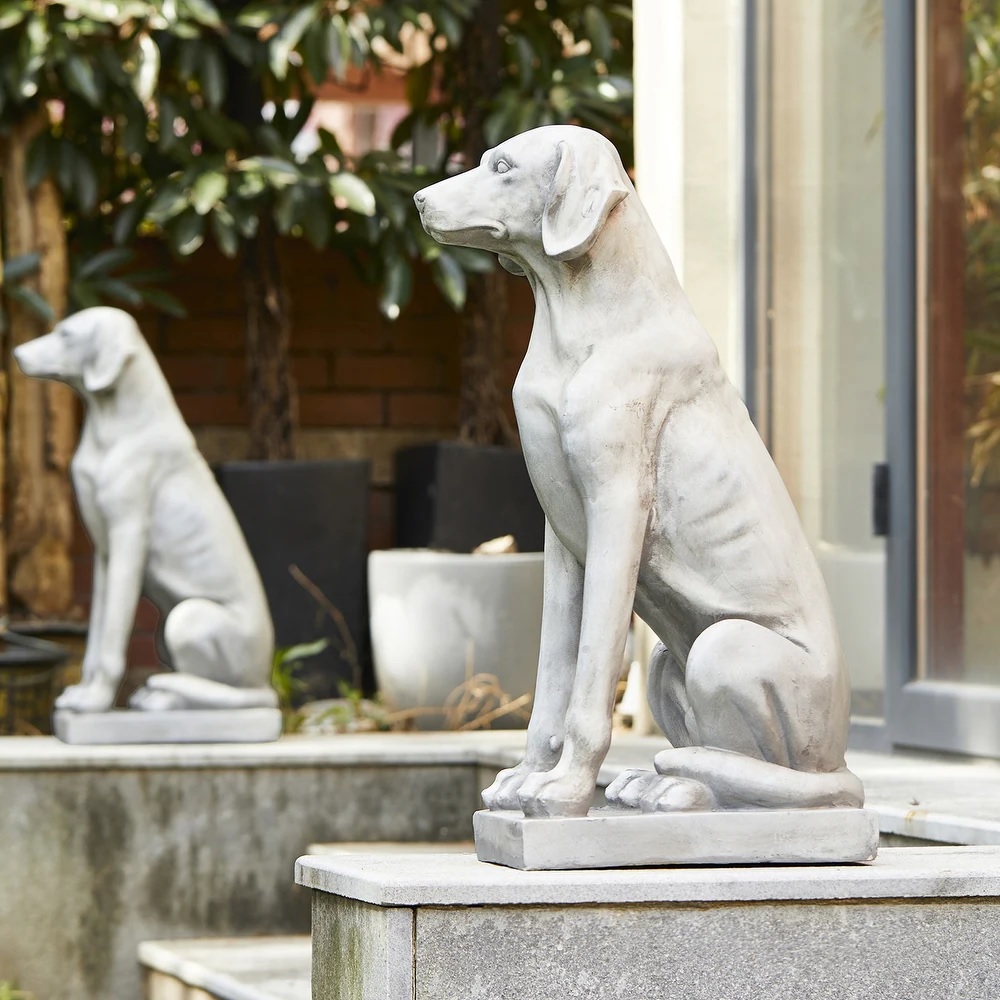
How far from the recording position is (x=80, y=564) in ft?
22.8

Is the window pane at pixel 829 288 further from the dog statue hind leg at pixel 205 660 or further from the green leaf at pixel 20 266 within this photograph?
the green leaf at pixel 20 266

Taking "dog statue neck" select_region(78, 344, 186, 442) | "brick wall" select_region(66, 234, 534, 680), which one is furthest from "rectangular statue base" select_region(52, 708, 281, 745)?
"brick wall" select_region(66, 234, 534, 680)

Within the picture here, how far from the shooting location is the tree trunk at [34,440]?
651cm

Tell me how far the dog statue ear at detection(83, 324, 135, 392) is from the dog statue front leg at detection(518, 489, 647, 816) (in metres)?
2.69

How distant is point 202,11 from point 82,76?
48 cm

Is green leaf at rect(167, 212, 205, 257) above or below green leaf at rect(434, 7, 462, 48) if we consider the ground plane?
below

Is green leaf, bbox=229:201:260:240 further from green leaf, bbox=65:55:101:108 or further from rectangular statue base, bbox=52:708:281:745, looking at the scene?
rectangular statue base, bbox=52:708:281:745

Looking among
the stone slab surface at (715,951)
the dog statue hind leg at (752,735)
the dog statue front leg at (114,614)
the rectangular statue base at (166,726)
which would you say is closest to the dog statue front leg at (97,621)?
the dog statue front leg at (114,614)

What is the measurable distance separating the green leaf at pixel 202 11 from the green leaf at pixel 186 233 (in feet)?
2.22

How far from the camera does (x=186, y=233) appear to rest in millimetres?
6277

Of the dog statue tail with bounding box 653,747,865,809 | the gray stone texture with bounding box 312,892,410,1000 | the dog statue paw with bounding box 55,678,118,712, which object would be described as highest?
the dog statue tail with bounding box 653,747,865,809

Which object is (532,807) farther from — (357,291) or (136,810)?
(357,291)

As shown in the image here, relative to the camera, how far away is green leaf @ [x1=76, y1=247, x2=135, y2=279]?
6578 mm

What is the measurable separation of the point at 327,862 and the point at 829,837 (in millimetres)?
691
